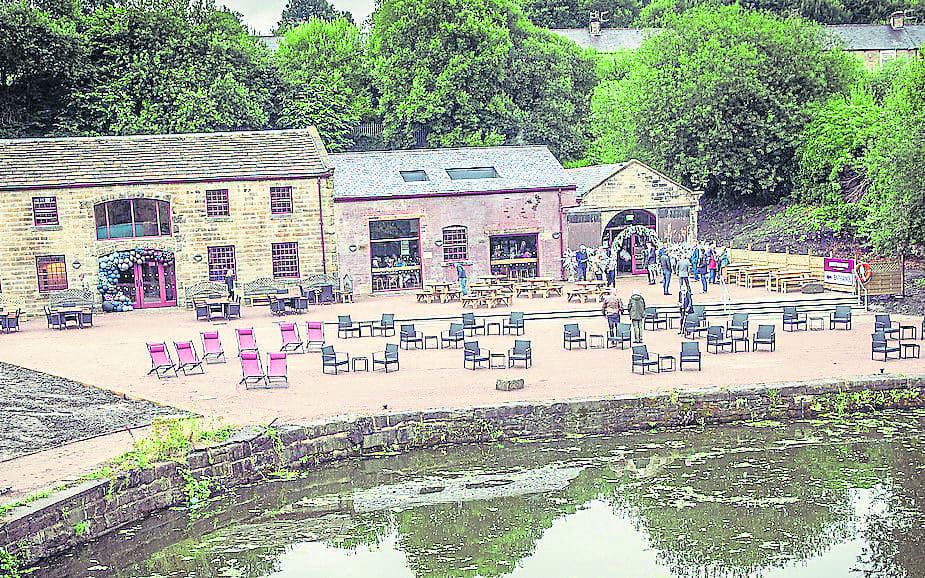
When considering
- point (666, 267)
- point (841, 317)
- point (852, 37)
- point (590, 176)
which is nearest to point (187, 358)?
point (841, 317)

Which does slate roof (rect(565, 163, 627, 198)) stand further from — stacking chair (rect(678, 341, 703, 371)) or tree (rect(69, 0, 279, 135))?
stacking chair (rect(678, 341, 703, 371))

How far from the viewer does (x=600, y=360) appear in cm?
2219

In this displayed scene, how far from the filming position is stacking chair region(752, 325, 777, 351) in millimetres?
22516

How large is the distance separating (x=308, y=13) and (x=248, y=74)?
46.5 m

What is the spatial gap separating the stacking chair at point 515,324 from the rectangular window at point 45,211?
53.1 ft

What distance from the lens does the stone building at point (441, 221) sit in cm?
3684

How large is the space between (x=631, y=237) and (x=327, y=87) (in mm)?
21000

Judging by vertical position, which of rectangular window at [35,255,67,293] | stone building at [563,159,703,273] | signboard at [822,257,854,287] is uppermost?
stone building at [563,159,703,273]

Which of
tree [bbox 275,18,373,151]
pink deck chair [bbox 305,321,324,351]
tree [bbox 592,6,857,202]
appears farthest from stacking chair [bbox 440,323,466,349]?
tree [bbox 275,18,373,151]

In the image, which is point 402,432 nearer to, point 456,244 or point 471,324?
point 471,324

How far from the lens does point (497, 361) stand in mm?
22438

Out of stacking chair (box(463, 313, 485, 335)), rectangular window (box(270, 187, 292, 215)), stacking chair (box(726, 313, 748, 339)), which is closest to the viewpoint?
stacking chair (box(726, 313, 748, 339))

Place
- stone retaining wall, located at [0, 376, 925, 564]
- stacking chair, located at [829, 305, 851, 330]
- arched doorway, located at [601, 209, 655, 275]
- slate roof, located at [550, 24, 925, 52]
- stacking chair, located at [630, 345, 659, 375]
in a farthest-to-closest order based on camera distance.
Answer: slate roof, located at [550, 24, 925, 52], arched doorway, located at [601, 209, 655, 275], stacking chair, located at [829, 305, 851, 330], stacking chair, located at [630, 345, 659, 375], stone retaining wall, located at [0, 376, 925, 564]

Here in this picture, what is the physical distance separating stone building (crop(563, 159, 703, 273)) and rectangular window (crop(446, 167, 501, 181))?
3046 millimetres
